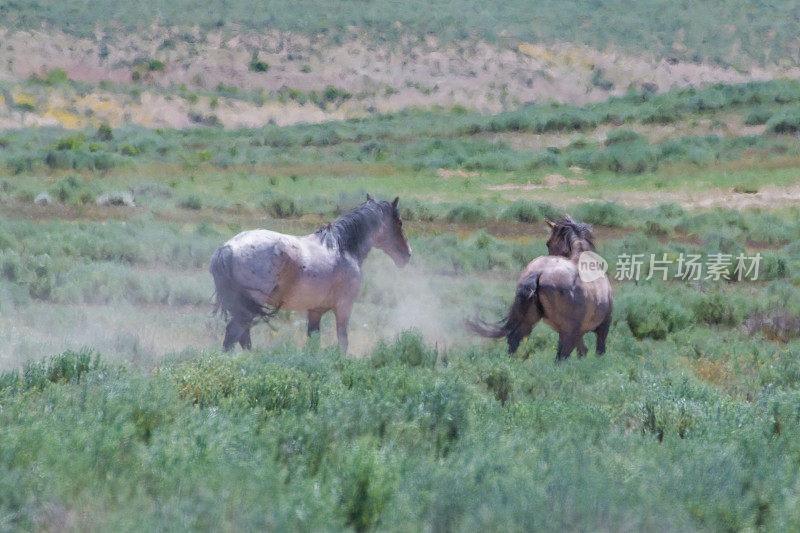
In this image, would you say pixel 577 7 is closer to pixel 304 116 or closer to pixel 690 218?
pixel 304 116

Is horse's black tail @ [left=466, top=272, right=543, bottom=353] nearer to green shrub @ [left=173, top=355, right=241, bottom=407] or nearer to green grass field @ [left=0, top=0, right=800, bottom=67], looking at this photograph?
green shrub @ [left=173, top=355, right=241, bottom=407]

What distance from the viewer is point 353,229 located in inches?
433

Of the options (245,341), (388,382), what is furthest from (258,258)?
(388,382)

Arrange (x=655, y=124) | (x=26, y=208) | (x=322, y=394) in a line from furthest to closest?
1. (x=655, y=124)
2. (x=26, y=208)
3. (x=322, y=394)

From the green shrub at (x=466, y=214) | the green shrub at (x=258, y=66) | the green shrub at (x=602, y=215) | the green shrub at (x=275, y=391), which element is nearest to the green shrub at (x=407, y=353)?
the green shrub at (x=275, y=391)

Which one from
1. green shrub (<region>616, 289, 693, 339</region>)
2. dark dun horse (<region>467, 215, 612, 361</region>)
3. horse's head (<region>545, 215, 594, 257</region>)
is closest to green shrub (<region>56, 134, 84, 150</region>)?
green shrub (<region>616, 289, 693, 339</region>)

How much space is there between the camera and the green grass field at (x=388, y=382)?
4410 mm

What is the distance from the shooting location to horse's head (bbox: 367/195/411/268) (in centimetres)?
1151

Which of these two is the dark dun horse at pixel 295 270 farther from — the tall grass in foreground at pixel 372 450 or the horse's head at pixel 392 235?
the tall grass in foreground at pixel 372 450

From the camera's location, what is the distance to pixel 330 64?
70.2 meters

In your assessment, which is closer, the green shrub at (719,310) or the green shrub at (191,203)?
the green shrub at (719,310)

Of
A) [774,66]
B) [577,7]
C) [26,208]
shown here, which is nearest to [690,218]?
[26,208]

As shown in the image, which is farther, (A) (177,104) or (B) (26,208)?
(A) (177,104)

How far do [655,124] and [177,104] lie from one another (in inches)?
1144
